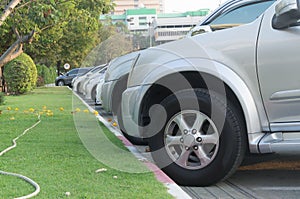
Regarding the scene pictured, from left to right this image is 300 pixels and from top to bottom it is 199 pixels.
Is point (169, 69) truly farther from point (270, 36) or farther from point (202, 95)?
point (270, 36)

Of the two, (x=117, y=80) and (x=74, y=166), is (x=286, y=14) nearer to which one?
(x=74, y=166)

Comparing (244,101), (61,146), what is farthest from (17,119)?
(244,101)

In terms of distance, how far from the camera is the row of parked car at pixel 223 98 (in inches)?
160

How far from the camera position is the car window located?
500 cm

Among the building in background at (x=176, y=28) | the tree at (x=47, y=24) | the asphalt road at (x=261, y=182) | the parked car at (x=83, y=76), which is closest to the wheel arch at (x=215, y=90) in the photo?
the asphalt road at (x=261, y=182)

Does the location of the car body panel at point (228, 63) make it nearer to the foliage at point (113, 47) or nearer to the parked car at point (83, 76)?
the foliage at point (113, 47)

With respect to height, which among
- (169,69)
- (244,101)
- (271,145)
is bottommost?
(271,145)

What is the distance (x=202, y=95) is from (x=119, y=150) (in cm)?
175

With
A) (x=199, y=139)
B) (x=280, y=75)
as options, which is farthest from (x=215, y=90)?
(x=280, y=75)

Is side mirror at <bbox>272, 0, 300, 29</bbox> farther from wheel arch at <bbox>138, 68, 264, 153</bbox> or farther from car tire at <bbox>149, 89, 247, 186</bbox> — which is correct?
car tire at <bbox>149, 89, 247, 186</bbox>

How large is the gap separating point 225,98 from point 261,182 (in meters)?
0.99

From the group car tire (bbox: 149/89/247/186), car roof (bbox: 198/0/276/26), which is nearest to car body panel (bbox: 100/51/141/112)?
car roof (bbox: 198/0/276/26)

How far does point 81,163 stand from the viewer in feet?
15.9

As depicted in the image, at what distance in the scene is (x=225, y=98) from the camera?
4.32 meters
